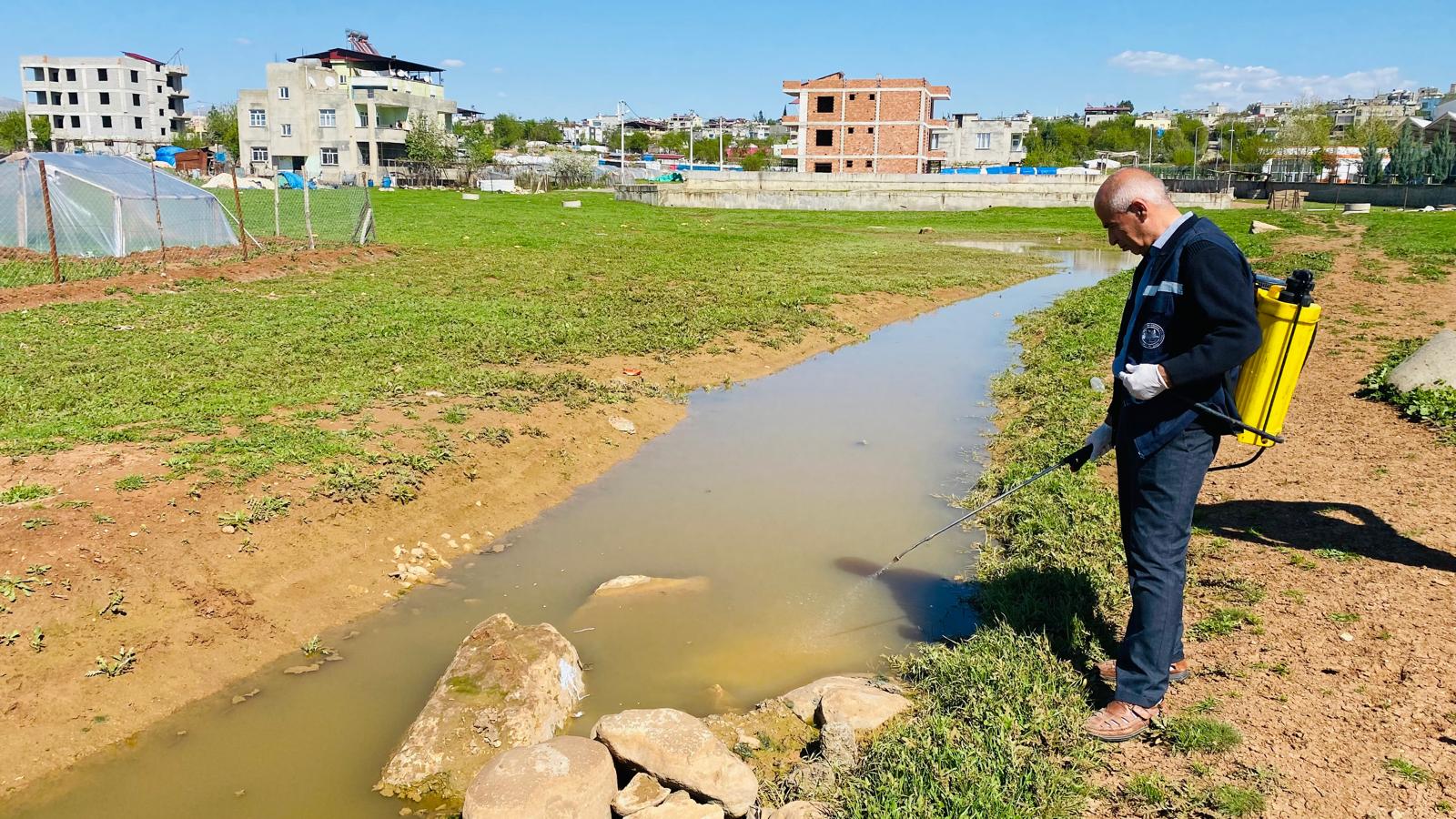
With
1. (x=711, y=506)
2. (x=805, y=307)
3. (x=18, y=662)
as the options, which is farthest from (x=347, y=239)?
(x=18, y=662)

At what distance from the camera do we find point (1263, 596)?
4945 mm

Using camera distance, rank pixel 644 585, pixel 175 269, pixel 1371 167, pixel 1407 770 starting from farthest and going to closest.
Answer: pixel 1371 167, pixel 175 269, pixel 644 585, pixel 1407 770

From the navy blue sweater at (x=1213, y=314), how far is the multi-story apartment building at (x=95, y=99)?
3960 inches

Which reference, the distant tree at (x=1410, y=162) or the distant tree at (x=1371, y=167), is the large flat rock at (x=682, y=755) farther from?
the distant tree at (x=1371, y=167)

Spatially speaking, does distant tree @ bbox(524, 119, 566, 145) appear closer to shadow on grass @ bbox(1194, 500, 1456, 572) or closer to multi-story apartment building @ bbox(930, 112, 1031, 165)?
multi-story apartment building @ bbox(930, 112, 1031, 165)

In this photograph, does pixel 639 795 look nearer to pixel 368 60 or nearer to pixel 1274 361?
pixel 1274 361

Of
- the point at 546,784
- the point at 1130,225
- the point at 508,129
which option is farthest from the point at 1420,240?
the point at 508,129

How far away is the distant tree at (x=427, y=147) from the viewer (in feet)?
235

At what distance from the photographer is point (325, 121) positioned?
7419cm

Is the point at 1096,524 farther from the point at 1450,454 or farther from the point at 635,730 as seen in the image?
the point at 635,730

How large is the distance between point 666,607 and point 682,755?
1874 millimetres

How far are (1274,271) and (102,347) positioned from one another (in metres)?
19.1

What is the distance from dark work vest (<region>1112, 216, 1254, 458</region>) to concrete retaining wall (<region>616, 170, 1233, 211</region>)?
148 ft

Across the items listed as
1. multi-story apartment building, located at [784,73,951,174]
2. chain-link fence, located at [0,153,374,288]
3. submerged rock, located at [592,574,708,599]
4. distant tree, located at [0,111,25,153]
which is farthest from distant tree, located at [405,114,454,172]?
submerged rock, located at [592,574,708,599]
